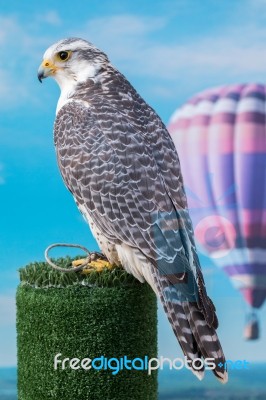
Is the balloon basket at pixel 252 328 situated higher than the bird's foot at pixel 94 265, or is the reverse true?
the bird's foot at pixel 94 265

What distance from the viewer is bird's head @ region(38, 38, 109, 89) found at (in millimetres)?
3031

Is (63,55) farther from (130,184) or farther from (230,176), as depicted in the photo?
(230,176)

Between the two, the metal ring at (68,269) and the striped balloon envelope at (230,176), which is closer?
the striped balloon envelope at (230,176)

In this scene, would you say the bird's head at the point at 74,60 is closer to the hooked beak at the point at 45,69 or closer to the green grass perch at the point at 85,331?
the hooked beak at the point at 45,69

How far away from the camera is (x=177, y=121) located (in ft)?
9.35

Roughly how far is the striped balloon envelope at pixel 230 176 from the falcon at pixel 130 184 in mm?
84

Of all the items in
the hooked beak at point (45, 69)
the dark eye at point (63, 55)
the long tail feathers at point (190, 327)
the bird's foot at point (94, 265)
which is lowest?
the long tail feathers at point (190, 327)

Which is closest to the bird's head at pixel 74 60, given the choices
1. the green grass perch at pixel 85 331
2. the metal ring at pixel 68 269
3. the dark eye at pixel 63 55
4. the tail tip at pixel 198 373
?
the dark eye at pixel 63 55

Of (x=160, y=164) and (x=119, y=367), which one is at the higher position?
(x=160, y=164)

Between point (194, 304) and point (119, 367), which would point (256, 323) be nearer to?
point (194, 304)

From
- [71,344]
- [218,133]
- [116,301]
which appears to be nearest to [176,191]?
[218,133]

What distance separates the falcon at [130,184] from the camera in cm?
255

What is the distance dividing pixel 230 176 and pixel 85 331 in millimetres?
801

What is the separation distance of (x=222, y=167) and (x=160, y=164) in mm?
243
